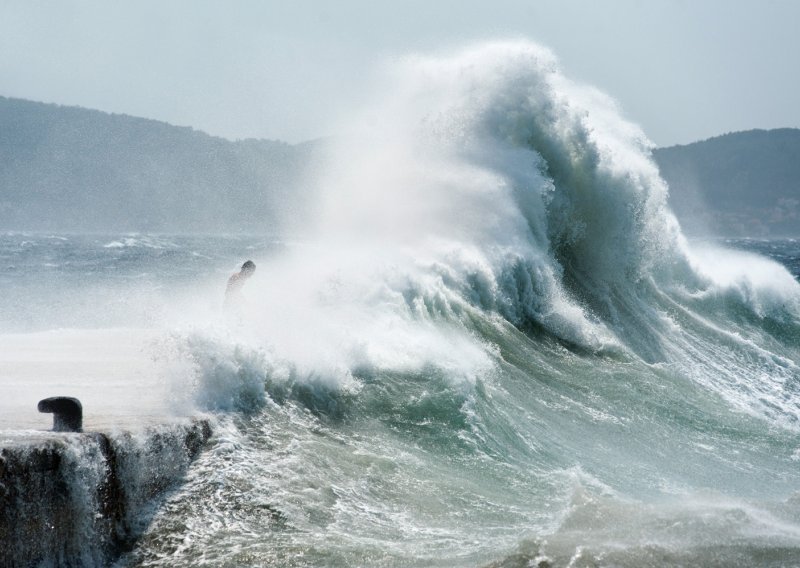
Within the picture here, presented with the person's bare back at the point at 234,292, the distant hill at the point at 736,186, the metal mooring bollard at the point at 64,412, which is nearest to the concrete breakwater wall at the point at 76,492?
the metal mooring bollard at the point at 64,412

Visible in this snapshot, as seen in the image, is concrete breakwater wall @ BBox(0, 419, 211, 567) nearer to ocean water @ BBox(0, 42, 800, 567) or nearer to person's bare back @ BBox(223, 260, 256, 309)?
ocean water @ BBox(0, 42, 800, 567)

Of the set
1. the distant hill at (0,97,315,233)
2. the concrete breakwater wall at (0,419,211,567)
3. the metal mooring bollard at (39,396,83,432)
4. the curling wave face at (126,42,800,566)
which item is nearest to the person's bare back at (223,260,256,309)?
the curling wave face at (126,42,800,566)

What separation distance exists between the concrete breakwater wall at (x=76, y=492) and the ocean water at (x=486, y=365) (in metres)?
0.21

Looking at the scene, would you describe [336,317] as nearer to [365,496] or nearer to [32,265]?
[365,496]

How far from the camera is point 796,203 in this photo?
175750 millimetres

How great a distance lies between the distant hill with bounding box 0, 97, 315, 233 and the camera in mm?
114812

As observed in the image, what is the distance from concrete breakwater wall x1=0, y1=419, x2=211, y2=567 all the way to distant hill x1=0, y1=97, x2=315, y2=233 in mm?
110344

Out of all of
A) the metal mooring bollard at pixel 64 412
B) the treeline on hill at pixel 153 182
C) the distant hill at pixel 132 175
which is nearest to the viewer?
the metal mooring bollard at pixel 64 412

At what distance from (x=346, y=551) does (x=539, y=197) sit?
484 inches

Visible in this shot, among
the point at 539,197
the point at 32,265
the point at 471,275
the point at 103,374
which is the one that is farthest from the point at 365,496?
the point at 32,265

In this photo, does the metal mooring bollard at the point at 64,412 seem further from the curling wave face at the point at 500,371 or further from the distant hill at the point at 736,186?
the distant hill at the point at 736,186

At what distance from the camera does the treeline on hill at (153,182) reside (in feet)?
379

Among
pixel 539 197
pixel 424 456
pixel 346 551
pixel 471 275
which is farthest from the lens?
pixel 539 197

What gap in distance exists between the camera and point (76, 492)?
499 cm
